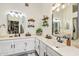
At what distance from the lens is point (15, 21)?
1.78 meters

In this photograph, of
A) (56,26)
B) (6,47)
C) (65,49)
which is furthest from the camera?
(56,26)

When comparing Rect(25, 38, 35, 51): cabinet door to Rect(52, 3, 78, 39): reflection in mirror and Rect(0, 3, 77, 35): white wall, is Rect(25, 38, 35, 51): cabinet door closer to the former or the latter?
Rect(0, 3, 77, 35): white wall

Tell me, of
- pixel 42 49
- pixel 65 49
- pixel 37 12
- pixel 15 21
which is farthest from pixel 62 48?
pixel 15 21

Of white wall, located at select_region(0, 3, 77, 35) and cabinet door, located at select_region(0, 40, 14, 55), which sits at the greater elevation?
white wall, located at select_region(0, 3, 77, 35)

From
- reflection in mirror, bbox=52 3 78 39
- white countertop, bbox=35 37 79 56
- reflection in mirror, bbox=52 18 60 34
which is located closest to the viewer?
white countertop, bbox=35 37 79 56

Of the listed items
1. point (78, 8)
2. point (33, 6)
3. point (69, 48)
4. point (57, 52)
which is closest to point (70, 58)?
point (69, 48)

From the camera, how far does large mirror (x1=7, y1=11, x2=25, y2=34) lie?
1.76 meters

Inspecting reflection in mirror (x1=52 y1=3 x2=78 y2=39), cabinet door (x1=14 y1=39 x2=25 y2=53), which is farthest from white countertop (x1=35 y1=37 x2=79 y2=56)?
cabinet door (x1=14 y1=39 x2=25 y2=53)

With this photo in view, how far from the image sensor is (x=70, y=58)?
1.63 meters

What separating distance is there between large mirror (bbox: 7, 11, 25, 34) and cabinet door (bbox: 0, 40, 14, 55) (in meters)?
0.17

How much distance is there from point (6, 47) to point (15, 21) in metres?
0.43

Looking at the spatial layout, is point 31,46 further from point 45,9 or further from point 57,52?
point 45,9

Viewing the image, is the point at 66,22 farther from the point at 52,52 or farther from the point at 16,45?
the point at 16,45

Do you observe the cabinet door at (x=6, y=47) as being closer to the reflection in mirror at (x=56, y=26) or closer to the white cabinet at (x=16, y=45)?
the white cabinet at (x=16, y=45)
